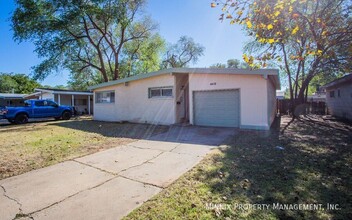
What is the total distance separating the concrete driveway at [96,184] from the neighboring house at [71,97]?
66.7ft

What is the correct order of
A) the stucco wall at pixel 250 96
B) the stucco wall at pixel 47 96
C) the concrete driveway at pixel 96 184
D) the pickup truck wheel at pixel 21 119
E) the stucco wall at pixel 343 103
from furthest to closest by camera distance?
the stucco wall at pixel 47 96, the pickup truck wheel at pixel 21 119, the stucco wall at pixel 343 103, the stucco wall at pixel 250 96, the concrete driveway at pixel 96 184

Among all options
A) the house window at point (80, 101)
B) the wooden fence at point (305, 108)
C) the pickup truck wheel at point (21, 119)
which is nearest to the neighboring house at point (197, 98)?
the pickup truck wheel at point (21, 119)

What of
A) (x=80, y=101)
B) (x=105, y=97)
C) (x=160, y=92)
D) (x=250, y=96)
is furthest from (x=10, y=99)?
(x=250, y=96)

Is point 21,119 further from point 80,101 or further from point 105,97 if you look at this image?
point 80,101

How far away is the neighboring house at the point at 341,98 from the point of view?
46.1 feet

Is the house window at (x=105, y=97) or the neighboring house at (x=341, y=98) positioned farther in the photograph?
the house window at (x=105, y=97)

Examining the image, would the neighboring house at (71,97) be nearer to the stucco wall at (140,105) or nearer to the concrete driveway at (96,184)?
the stucco wall at (140,105)

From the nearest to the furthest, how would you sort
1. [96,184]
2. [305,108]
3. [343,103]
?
1. [96,184]
2. [343,103]
3. [305,108]

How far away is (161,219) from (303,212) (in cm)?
202

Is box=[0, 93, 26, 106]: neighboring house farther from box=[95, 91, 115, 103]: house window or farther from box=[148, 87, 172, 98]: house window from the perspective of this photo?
box=[148, 87, 172, 98]: house window

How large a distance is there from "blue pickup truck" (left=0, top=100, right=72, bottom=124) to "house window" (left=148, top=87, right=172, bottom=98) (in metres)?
9.31

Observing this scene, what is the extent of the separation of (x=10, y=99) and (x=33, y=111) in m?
18.2

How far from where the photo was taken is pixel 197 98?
36.4ft

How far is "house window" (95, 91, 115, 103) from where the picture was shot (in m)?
14.9
